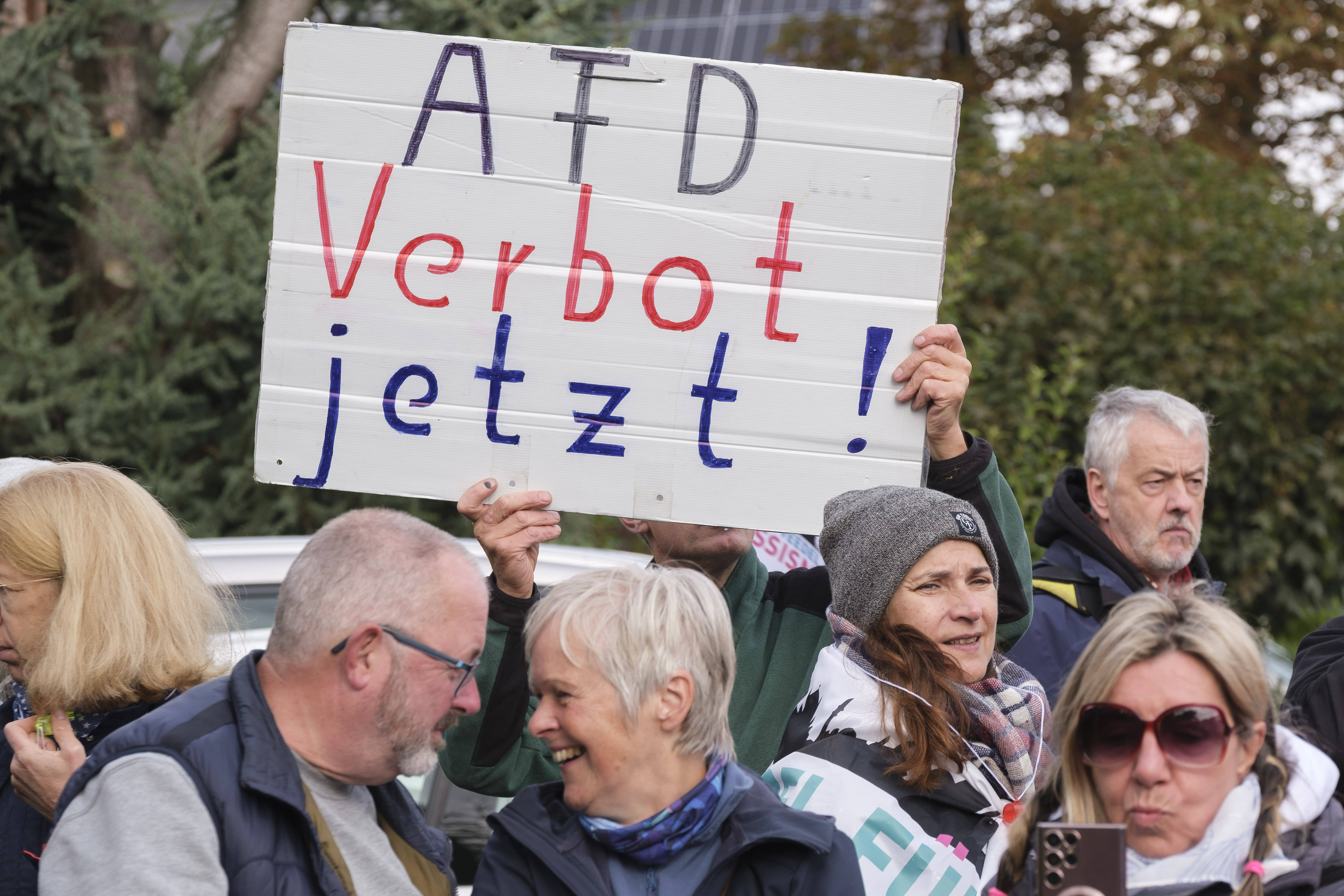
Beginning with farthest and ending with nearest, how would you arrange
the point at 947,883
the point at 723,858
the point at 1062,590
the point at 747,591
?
the point at 1062,590 → the point at 747,591 → the point at 947,883 → the point at 723,858

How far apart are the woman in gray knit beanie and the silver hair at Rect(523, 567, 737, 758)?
327 mm

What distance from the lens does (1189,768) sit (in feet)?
6.36

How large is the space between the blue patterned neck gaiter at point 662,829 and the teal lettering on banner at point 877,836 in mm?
372

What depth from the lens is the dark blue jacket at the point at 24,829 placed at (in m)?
2.40

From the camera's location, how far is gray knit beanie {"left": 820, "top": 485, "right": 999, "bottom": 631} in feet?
8.69

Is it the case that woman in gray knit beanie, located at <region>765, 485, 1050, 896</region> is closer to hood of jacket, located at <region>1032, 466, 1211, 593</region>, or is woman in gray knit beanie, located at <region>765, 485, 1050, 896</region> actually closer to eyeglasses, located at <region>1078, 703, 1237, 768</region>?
eyeglasses, located at <region>1078, 703, 1237, 768</region>

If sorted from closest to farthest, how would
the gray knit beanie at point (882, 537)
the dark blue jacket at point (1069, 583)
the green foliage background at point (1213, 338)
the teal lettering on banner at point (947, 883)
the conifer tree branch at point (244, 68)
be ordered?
the teal lettering on banner at point (947, 883), the gray knit beanie at point (882, 537), the dark blue jacket at point (1069, 583), the conifer tree branch at point (244, 68), the green foliage background at point (1213, 338)

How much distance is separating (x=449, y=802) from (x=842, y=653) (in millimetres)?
1299

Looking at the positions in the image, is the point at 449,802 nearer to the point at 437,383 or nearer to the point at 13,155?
the point at 437,383

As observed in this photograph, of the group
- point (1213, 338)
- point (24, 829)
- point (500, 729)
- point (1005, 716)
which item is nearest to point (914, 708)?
point (1005, 716)

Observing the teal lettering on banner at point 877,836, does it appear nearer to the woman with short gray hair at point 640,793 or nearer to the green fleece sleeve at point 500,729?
the woman with short gray hair at point 640,793

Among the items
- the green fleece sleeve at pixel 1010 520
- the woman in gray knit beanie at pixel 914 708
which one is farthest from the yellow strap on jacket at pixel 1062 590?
the woman in gray knit beanie at pixel 914 708

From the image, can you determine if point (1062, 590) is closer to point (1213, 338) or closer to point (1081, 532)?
point (1081, 532)

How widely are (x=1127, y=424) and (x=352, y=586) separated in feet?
8.75
